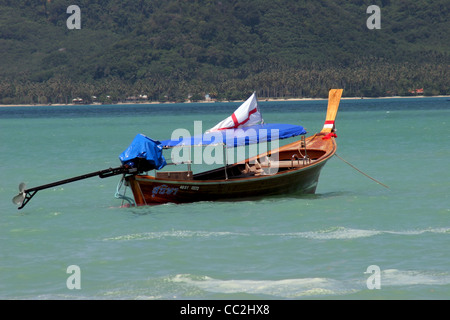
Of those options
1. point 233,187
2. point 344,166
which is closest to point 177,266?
point 233,187

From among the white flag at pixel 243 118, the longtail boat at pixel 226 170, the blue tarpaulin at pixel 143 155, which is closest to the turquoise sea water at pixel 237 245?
the longtail boat at pixel 226 170

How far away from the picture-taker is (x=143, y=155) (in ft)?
74.1

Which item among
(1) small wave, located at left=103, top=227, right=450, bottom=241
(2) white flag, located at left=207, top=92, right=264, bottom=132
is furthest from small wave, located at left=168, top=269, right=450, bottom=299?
(2) white flag, located at left=207, top=92, right=264, bottom=132

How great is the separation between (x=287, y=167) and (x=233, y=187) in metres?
3.05

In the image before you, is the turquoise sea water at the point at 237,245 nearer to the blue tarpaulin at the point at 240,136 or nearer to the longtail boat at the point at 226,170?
the longtail boat at the point at 226,170

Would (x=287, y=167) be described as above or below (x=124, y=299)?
above

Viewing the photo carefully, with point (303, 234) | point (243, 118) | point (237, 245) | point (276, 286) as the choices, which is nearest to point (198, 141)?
point (243, 118)

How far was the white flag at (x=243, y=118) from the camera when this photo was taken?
25.8 meters

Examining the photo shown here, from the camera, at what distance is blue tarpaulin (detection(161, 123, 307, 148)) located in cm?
2367

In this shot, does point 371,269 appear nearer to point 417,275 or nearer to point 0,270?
point 417,275

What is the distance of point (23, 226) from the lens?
2252cm

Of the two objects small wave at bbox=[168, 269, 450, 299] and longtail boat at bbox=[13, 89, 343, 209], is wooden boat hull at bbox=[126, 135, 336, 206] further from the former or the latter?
small wave at bbox=[168, 269, 450, 299]

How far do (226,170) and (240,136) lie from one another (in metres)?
1.50
